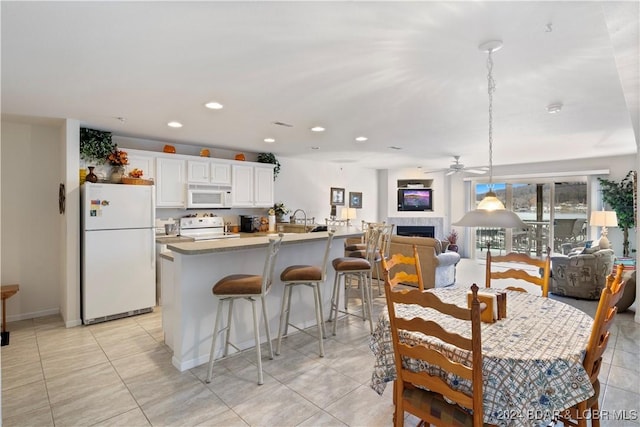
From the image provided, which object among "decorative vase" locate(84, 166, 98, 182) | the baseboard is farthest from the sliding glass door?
the baseboard

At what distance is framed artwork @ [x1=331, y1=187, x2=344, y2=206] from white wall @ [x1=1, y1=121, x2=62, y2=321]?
5.21 m

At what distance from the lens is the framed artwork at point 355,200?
8.48 meters

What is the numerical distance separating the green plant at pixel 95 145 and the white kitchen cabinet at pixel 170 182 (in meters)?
0.65

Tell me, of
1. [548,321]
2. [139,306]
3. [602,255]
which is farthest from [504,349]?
[602,255]

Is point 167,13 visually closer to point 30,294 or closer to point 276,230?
point 30,294

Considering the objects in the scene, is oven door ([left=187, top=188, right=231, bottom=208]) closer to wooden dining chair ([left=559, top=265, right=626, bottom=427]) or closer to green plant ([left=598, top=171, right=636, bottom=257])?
wooden dining chair ([left=559, top=265, right=626, bottom=427])

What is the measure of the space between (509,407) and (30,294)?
5287 mm

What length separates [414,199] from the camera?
9.14m

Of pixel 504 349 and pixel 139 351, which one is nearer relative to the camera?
pixel 504 349

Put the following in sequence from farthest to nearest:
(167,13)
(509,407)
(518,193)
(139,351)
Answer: (518,193) < (139,351) < (167,13) < (509,407)

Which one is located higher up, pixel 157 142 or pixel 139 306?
pixel 157 142

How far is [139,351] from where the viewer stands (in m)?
3.16

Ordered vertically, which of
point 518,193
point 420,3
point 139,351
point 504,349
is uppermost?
point 420,3

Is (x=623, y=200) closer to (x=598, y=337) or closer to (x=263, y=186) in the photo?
(x=598, y=337)
